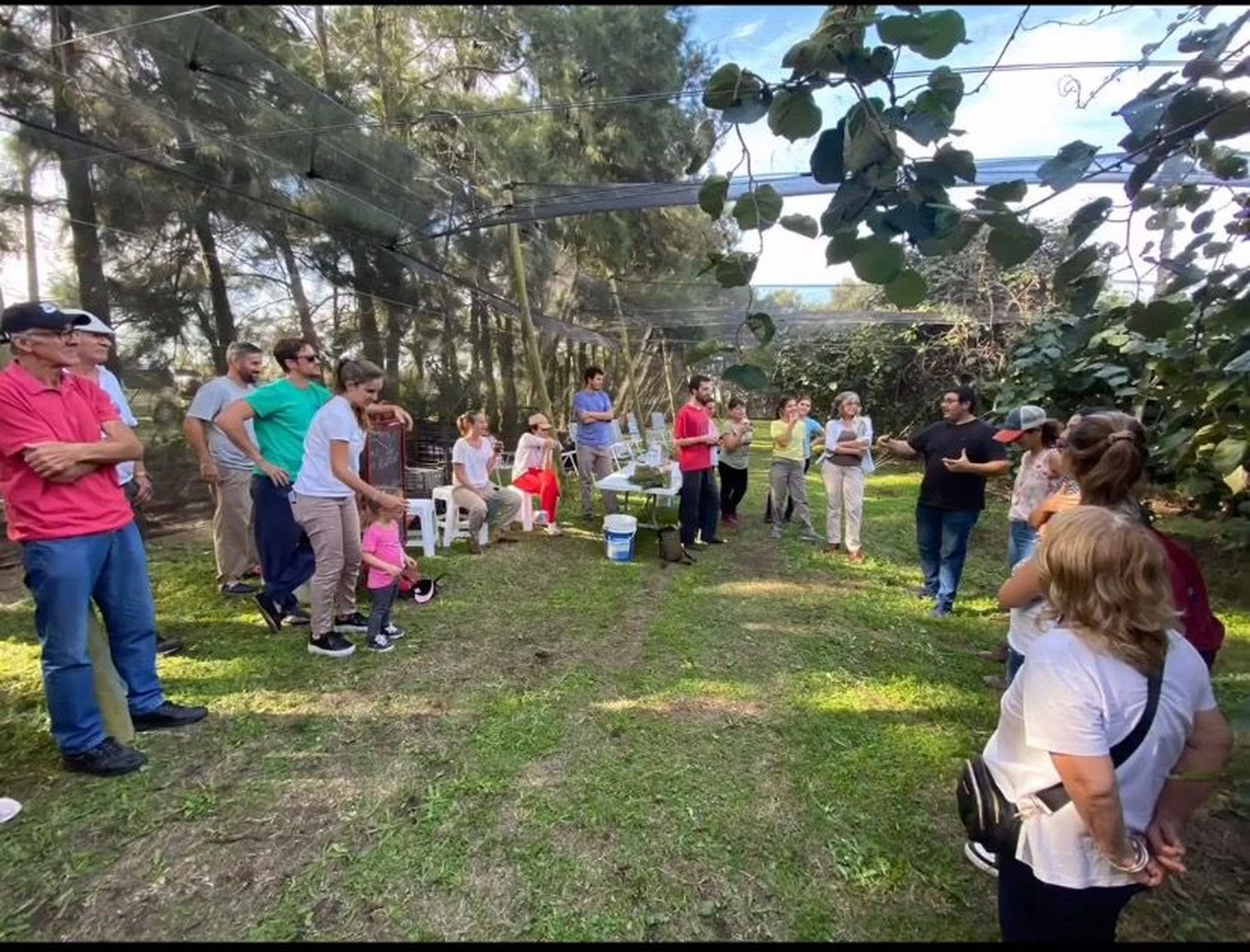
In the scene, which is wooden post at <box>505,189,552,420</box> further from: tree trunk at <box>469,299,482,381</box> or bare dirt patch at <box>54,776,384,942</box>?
bare dirt patch at <box>54,776,384,942</box>

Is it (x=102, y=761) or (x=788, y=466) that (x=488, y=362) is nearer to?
(x=788, y=466)

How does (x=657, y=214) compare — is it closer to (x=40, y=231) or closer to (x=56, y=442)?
(x=40, y=231)

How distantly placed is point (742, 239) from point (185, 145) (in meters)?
4.65

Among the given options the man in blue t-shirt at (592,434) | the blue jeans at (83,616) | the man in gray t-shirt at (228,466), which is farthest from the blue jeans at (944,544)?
the man in gray t-shirt at (228,466)

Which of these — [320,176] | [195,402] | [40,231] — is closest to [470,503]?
[195,402]

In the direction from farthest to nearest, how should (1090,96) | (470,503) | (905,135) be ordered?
(470,503)
(1090,96)
(905,135)

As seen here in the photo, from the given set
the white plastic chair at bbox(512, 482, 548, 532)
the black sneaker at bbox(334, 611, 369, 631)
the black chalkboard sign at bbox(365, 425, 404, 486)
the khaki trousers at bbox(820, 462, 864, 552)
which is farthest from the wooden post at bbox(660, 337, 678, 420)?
the black sneaker at bbox(334, 611, 369, 631)

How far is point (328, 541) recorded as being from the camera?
3.04 metres

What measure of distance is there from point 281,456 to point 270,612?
2.85 feet

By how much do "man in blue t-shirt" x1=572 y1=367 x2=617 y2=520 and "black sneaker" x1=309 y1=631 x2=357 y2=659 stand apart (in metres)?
3.13

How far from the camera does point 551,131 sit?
681 centimetres

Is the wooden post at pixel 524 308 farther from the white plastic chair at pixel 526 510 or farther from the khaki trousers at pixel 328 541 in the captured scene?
the khaki trousers at pixel 328 541

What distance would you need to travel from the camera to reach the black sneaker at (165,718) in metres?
2.47

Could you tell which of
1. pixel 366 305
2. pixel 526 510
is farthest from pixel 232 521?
pixel 366 305
